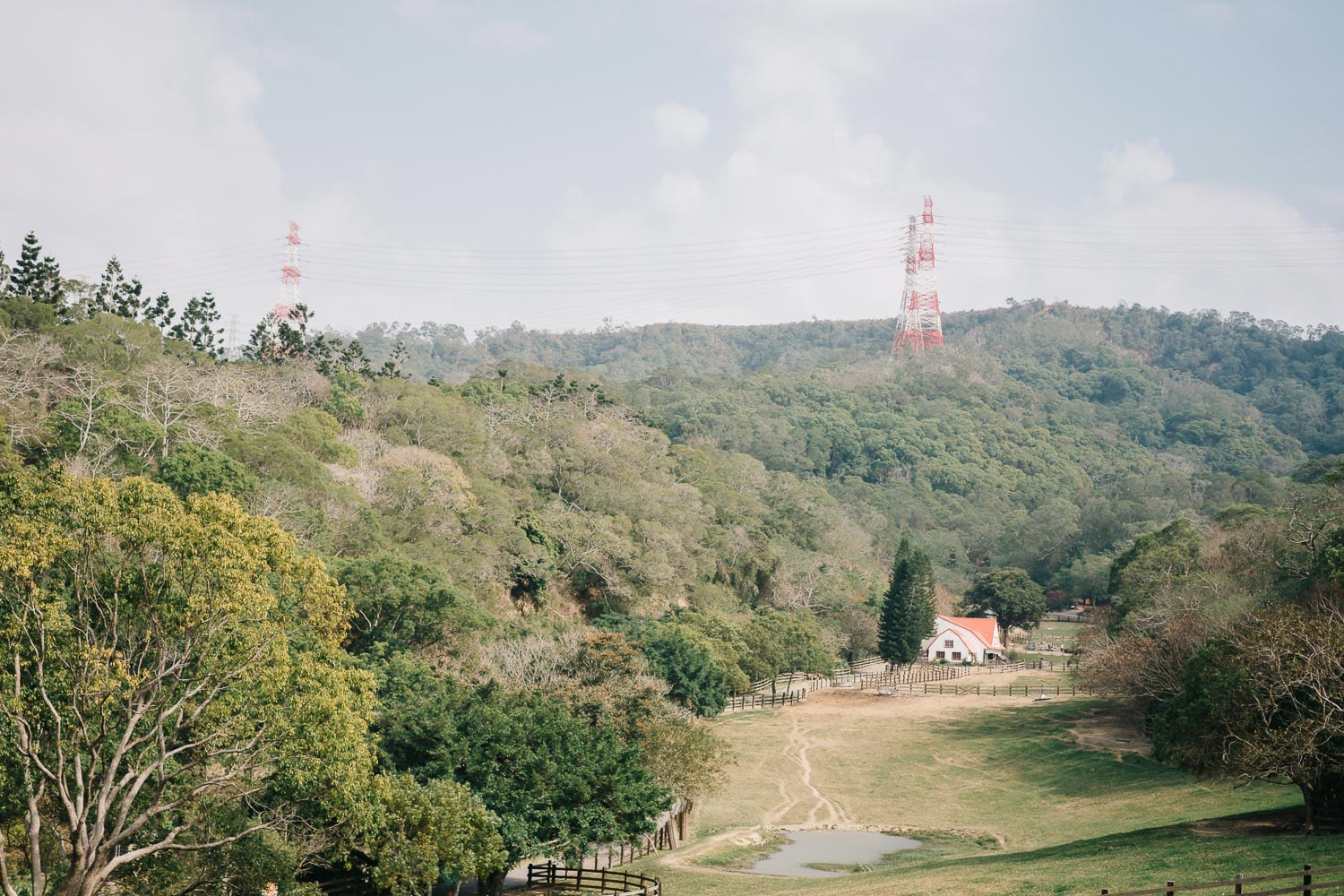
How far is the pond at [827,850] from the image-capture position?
1195 inches

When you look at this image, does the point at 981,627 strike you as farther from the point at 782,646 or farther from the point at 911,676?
the point at 782,646

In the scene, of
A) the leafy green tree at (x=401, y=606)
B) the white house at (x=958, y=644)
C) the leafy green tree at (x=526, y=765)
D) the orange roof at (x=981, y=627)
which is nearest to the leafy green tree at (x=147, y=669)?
the leafy green tree at (x=526, y=765)

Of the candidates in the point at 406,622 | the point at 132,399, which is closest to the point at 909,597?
the point at 406,622

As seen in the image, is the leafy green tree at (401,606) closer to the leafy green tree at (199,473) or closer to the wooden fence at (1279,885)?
the leafy green tree at (199,473)

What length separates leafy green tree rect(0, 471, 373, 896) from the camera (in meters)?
18.3

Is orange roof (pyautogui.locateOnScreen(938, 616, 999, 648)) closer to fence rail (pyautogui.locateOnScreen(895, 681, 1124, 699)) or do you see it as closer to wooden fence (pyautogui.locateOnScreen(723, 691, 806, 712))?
fence rail (pyautogui.locateOnScreen(895, 681, 1124, 699))

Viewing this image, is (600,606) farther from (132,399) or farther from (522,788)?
(522,788)

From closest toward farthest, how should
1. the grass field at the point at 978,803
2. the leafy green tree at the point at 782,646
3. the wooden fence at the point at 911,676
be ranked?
the grass field at the point at 978,803
the leafy green tree at the point at 782,646
the wooden fence at the point at 911,676

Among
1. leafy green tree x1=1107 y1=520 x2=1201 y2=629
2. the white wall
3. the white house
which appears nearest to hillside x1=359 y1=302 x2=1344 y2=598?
the white house

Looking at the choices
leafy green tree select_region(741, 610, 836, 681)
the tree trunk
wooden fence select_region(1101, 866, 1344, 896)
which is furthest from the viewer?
leafy green tree select_region(741, 610, 836, 681)

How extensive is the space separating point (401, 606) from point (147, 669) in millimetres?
20946

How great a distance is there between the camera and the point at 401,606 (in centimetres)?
3994

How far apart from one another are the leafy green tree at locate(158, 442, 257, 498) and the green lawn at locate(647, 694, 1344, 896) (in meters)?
19.4

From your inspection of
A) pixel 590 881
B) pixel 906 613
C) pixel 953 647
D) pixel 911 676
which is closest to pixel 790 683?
pixel 911 676
